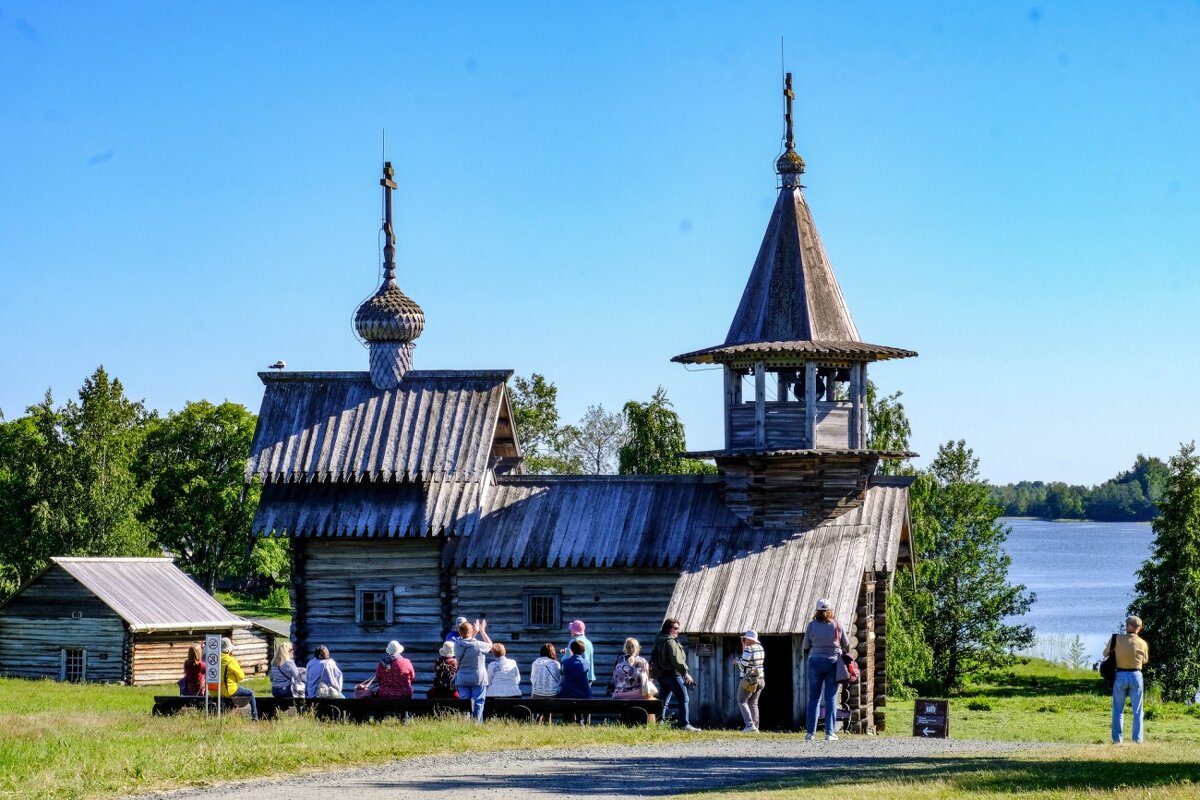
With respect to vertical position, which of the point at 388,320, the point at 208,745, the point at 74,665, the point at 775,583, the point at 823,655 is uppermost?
the point at 388,320

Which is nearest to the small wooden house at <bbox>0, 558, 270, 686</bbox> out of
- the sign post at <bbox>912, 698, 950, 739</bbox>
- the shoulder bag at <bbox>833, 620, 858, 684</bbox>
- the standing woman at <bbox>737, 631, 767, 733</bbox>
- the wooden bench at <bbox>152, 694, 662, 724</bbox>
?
the wooden bench at <bbox>152, 694, 662, 724</bbox>

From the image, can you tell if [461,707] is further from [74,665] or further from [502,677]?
[74,665]

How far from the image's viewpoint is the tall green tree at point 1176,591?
52562mm

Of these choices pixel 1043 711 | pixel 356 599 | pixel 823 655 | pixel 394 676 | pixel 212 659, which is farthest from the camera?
pixel 1043 711

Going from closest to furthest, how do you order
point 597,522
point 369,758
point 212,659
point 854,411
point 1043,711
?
1. point 369,758
2. point 212,659
3. point 854,411
4. point 597,522
5. point 1043,711

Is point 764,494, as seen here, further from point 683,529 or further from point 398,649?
point 398,649

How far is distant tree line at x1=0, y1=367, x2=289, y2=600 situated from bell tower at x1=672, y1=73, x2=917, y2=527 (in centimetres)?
2691

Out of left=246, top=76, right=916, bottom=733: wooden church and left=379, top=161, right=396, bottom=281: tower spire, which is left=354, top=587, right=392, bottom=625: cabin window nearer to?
left=246, top=76, right=916, bottom=733: wooden church

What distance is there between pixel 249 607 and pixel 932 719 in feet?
204

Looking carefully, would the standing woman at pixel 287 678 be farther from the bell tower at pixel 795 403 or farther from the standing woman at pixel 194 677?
the bell tower at pixel 795 403

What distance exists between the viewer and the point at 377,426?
32.4 m

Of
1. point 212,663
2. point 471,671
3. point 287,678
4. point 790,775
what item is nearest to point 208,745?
point 212,663

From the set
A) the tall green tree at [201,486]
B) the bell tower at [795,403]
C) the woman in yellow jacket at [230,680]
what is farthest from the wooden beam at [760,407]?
the tall green tree at [201,486]

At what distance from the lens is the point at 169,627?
49.1 meters
